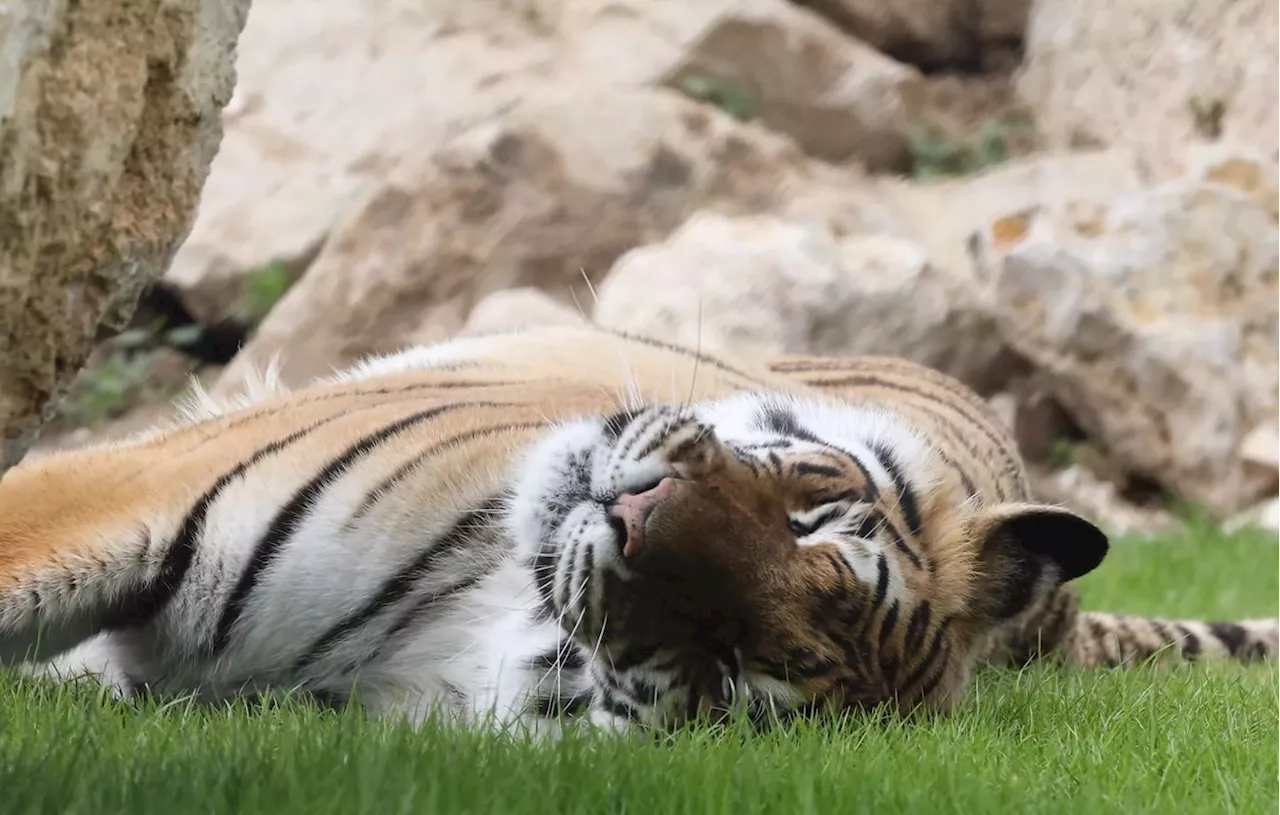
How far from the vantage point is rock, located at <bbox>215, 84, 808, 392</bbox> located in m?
7.02

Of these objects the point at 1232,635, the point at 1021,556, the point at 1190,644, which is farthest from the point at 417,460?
the point at 1232,635

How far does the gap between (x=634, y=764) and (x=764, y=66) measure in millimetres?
7677

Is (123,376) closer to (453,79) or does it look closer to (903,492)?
(453,79)

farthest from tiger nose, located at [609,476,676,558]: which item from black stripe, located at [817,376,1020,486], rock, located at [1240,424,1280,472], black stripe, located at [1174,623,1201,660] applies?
rock, located at [1240,424,1280,472]

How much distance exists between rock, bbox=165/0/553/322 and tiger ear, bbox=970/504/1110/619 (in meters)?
6.18

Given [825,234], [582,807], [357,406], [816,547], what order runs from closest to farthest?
[582,807] < [816,547] < [357,406] < [825,234]

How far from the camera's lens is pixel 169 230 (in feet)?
6.37

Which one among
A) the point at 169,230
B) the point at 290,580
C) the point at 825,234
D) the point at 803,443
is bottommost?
the point at 825,234

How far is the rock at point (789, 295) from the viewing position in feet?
21.4

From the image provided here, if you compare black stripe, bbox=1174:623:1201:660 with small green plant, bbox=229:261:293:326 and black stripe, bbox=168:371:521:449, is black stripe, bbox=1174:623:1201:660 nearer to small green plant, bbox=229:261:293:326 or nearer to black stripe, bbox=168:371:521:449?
black stripe, bbox=168:371:521:449

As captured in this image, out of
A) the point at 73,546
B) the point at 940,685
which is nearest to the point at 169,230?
the point at 73,546

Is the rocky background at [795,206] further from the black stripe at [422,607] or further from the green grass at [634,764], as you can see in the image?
the green grass at [634,764]

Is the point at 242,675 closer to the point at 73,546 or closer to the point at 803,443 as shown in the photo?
the point at 73,546

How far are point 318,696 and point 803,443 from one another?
1.03 m
